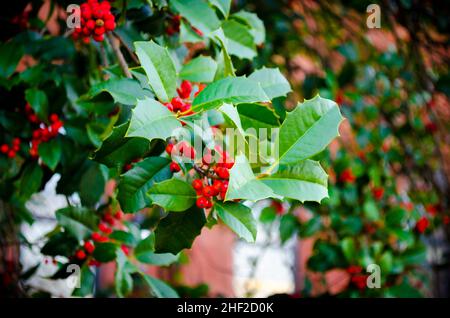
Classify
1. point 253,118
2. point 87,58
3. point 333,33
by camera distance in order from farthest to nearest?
1. point 333,33
2. point 87,58
3. point 253,118

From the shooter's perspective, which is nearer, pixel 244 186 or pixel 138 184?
pixel 244 186

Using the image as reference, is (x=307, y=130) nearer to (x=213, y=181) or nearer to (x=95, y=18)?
(x=213, y=181)

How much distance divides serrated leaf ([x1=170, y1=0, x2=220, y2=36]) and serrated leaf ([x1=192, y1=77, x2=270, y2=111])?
33 centimetres

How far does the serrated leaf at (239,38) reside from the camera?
149cm

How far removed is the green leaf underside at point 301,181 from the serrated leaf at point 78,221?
0.81 metres

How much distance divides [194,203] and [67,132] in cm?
74

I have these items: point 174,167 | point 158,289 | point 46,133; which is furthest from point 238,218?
point 46,133

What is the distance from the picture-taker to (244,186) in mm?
958

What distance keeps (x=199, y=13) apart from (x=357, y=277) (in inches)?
57.1

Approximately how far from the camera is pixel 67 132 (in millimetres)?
1669

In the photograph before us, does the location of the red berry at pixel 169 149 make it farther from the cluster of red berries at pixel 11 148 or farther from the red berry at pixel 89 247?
the cluster of red berries at pixel 11 148

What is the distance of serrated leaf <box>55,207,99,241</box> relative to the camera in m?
1.61
